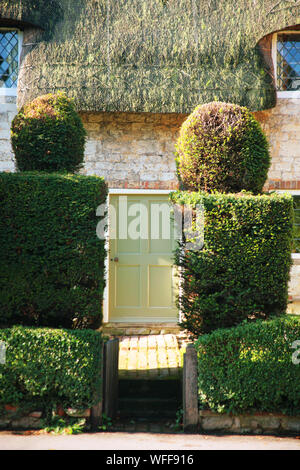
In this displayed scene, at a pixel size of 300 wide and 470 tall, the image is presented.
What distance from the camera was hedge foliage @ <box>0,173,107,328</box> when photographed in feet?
11.5

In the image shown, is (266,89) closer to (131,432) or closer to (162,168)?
(162,168)

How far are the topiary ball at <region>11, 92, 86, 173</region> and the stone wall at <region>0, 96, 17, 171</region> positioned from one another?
7.73 ft

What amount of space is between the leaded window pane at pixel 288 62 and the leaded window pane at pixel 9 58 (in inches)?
176

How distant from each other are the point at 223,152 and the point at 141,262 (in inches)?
124

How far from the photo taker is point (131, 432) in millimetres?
3223

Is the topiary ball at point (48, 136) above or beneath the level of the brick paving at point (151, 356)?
above

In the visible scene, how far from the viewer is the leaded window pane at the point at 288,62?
6.53 m

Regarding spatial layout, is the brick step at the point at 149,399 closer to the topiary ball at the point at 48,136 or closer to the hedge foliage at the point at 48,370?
the hedge foliage at the point at 48,370

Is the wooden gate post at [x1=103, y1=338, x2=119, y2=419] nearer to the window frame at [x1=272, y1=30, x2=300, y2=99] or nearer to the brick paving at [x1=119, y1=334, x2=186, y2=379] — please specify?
the brick paving at [x1=119, y1=334, x2=186, y2=379]

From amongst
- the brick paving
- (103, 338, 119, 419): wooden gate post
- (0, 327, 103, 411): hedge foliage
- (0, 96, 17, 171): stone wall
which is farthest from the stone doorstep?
(0, 96, 17, 171): stone wall

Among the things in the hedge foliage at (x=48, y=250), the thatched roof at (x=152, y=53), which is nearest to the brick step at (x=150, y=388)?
the hedge foliage at (x=48, y=250)

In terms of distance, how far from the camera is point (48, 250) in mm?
3510


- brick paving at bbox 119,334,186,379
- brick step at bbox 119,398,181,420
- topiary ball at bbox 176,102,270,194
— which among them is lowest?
brick step at bbox 119,398,181,420
